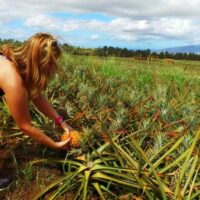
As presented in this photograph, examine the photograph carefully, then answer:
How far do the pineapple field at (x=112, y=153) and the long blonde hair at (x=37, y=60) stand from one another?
1.83 feet

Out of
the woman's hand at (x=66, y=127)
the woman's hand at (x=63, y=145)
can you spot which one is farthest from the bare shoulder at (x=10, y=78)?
Answer: the woman's hand at (x=66, y=127)

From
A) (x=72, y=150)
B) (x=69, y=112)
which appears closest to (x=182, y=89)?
(x=69, y=112)

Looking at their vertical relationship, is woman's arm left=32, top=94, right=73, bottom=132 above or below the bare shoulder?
below

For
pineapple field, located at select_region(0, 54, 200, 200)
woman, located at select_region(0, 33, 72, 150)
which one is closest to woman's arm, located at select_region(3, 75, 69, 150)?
woman, located at select_region(0, 33, 72, 150)

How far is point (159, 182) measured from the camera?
326cm

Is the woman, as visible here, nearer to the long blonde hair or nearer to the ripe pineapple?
the long blonde hair

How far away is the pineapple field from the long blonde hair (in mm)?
558

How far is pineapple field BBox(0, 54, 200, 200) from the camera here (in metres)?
3.46

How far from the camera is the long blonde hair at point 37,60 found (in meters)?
3.52

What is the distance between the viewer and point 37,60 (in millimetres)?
3529

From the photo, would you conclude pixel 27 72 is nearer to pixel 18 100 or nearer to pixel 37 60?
pixel 37 60

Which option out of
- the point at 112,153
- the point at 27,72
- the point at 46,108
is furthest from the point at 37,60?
the point at 112,153

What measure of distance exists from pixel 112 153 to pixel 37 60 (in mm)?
977

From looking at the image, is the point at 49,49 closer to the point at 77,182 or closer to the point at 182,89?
the point at 77,182
